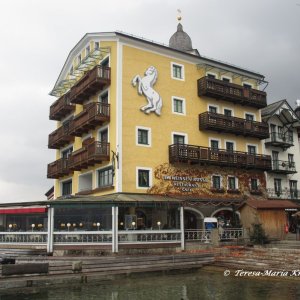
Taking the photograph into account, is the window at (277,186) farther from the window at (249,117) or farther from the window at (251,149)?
the window at (249,117)

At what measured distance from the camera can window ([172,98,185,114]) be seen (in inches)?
1465

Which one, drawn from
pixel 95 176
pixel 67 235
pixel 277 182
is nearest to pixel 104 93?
pixel 95 176

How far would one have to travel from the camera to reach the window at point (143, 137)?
34438mm

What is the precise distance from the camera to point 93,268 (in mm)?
21562

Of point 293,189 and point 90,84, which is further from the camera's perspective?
point 293,189

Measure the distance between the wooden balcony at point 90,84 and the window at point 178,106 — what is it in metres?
6.24

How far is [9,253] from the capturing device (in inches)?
1115

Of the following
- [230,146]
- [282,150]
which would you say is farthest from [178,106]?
[282,150]

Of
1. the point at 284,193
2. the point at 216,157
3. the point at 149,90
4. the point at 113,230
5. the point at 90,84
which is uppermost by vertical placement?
the point at 90,84

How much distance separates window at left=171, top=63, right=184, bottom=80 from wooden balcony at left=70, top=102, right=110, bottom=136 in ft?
24.4

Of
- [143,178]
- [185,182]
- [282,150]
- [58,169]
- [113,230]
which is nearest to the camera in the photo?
[113,230]

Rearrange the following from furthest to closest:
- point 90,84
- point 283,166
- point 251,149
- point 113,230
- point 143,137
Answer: point 283,166 < point 251,149 < point 90,84 < point 143,137 < point 113,230

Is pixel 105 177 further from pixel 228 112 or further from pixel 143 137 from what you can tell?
pixel 228 112

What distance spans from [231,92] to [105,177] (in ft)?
48.1
